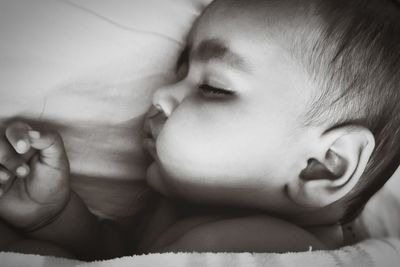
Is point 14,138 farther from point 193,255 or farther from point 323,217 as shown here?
point 323,217

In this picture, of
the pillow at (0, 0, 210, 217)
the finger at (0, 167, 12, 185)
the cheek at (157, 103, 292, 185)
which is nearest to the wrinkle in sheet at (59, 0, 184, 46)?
the pillow at (0, 0, 210, 217)

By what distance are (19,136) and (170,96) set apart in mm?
202

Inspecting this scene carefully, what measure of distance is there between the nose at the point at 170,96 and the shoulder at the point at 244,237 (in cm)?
16

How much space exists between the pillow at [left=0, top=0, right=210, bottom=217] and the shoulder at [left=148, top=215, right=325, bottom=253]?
0.14 m

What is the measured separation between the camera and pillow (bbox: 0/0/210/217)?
0.65 m

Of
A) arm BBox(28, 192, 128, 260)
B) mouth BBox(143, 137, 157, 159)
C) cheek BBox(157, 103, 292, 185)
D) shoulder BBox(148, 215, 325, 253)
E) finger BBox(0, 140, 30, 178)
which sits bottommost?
arm BBox(28, 192, 128, 260)

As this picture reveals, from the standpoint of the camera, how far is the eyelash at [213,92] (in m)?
0.67

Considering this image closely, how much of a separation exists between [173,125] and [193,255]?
0.59 ft

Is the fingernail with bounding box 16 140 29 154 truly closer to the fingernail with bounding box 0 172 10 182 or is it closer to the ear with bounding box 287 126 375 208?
the fingernail with bounding box 0 172 10 182

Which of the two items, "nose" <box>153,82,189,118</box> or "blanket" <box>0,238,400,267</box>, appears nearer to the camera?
"blanket" <box>0,238,400,267</box>

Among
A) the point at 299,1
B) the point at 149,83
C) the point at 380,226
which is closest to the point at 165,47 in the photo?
the point at 149,83

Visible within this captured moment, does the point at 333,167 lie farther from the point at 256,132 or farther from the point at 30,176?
the point at 30,176

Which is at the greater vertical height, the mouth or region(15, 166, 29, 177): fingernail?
the mouth

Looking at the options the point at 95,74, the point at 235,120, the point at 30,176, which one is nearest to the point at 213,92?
the point at 235,120
